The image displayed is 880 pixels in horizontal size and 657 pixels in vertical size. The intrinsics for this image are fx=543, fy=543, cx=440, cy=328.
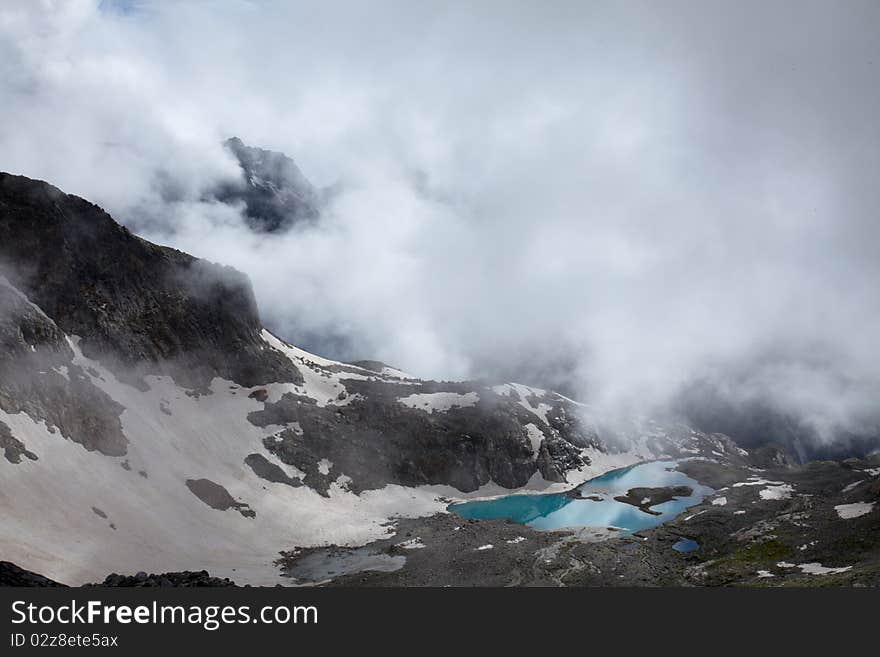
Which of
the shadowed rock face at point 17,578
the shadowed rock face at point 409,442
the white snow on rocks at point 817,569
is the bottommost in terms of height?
the white snow on rocks at point 817,569

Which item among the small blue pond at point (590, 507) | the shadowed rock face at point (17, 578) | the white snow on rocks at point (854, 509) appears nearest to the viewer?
the shadowed rock face at point (17, 578)

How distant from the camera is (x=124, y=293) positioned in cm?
11188

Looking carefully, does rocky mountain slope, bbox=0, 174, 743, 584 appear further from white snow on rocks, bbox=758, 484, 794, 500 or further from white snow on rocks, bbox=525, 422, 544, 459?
white snow on rocks, bbox=758, 484, 794, 500

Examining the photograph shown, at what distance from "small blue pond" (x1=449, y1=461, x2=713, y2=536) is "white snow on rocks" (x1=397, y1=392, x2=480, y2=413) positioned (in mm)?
29421

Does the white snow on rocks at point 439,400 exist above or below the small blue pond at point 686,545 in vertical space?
above

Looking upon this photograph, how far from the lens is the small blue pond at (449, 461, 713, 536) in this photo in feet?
380

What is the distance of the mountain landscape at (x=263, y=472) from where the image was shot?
66375mm

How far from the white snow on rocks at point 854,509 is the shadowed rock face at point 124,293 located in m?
110

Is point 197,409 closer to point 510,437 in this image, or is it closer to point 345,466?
point 345,466

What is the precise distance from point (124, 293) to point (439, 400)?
81.6 m

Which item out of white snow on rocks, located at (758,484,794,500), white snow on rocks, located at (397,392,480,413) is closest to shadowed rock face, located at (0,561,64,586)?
white snow on rocks, located at (397,392,480,413)

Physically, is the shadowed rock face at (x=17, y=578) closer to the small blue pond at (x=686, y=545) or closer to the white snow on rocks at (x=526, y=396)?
the small blue pond at (x=686, y=545)

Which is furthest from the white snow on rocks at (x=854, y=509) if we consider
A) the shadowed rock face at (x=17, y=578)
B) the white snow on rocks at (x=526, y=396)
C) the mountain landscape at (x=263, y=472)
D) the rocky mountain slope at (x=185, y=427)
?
the white snow on rocks at (x=526, y=396)

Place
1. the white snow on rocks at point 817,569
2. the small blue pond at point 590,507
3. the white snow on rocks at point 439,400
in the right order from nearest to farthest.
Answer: the white snow on rocks at point 817,569 → the small blue pond at point 590,507 → the white snow on rocks at point 439,400
